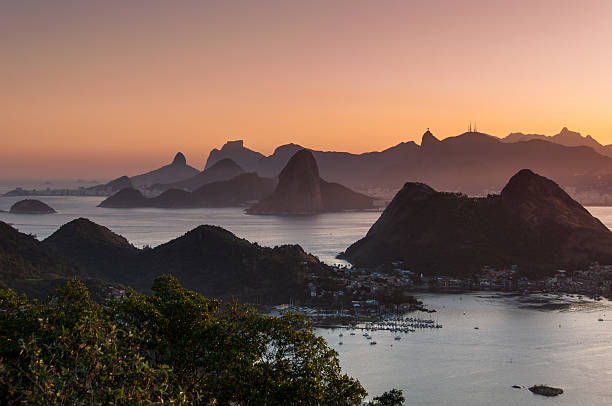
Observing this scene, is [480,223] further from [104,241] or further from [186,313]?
[186,313]

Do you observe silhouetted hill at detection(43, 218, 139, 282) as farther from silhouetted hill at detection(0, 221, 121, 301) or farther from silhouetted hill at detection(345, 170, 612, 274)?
silhouetted hill at detection(345, 170, 612, 274)

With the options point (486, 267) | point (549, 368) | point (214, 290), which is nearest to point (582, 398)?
point (549, 368)

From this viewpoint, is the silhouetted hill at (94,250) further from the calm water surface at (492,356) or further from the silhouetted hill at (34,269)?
the calm water surface at (492,356)

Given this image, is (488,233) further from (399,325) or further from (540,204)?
(399,325)

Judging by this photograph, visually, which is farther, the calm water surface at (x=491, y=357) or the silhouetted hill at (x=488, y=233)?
the silhouetted hill at (x=488, y=233)

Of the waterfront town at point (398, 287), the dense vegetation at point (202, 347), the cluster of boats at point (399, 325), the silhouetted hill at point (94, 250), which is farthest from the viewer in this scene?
the silhouetted hill at point (94, 250)

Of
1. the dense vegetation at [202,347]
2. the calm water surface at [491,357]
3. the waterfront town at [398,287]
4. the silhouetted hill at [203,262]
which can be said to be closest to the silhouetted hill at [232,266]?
the silhouetted hill at [203,262]

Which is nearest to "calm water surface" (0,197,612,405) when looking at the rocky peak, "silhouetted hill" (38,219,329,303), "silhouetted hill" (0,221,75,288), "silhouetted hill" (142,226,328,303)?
"silhouetted hill" (142,226,328,303)

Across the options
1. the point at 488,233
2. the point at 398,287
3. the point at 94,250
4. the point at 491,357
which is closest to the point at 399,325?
the point at 491,357
